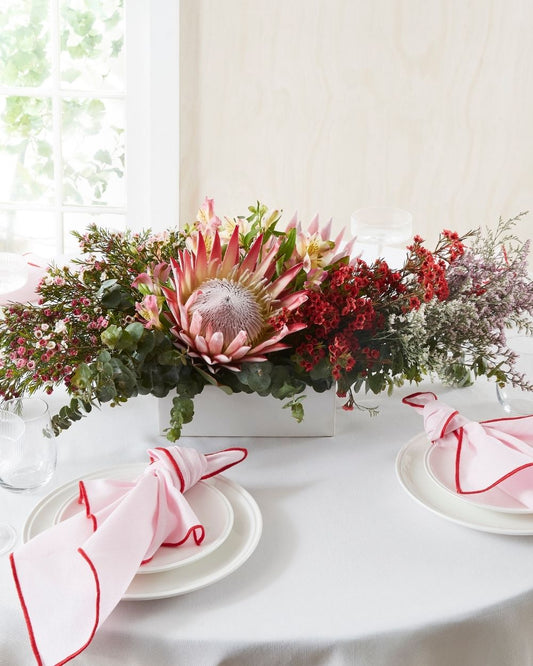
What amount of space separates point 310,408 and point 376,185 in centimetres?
191

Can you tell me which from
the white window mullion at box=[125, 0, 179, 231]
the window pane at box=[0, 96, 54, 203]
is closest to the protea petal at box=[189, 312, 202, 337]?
the white window mullion at box=[125, 0, 179, 231]

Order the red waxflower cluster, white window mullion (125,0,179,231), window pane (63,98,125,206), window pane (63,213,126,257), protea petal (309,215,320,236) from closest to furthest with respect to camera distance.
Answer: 1. the red waxflower cluster
2. protea petal (309,215,320,236)
3. white window mullion (125,0,179,231)
4. window pane (63,98,125,206)
5. window pane (63,213,126,257)

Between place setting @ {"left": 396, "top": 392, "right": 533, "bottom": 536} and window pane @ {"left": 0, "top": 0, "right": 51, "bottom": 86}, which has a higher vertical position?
window pane @ {"left": 0, "top": 0, "right": 51, "bottom": 86}

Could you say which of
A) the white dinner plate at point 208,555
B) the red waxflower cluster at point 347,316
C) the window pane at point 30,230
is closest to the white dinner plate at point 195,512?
the white dinner plate at point 208,555

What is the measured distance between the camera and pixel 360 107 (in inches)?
109

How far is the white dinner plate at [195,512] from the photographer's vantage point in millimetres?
798

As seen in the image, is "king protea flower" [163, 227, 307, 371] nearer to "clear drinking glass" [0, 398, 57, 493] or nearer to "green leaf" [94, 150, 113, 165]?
"clear drinking glass" [0, 398, 57, 493]

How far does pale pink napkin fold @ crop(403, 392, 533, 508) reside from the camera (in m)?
0.94

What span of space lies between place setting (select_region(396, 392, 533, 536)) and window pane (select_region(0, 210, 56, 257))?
7.73 feet

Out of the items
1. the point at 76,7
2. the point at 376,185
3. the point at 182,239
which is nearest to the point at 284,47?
the point at 376,185

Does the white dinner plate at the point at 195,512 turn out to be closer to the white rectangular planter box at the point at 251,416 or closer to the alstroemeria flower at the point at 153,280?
the white rectangular planter box at the point at 251,416

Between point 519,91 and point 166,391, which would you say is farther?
point 519,91

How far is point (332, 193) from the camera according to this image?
9.50 feet

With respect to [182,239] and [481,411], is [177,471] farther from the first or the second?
[481,411]
